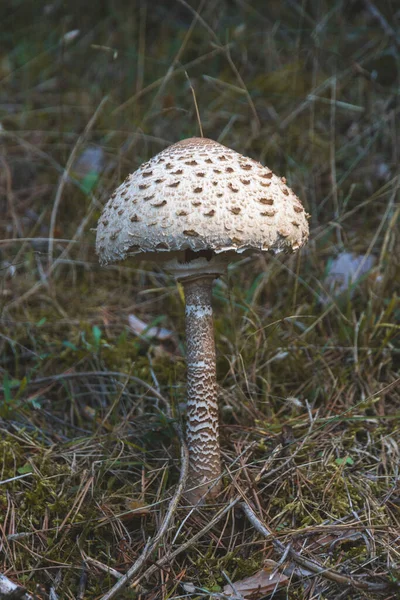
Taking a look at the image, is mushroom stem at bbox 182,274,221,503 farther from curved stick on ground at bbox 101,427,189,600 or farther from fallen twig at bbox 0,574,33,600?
fallen twig at bbox 0,574,33,600

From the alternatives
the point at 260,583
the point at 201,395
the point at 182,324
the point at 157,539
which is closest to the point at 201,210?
the point at 201,395

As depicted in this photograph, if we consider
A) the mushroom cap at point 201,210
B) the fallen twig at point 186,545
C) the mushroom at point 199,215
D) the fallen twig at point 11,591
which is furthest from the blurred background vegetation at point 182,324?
the mushroom cap at point 201,210

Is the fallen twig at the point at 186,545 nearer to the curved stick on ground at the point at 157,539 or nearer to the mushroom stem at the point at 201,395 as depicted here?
the curved stick on ground at the point at 157,539

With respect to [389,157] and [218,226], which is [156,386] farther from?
[389,157]

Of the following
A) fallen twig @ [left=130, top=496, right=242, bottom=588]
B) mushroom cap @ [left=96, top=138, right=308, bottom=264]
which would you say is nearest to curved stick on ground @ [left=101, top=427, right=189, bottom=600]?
fallen twig @ [left=130, top=496, right=242, bottom=588]

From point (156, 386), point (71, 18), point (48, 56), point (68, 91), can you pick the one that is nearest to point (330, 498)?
point (156, 386)

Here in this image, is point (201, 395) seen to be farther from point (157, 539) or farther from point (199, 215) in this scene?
point (199, 215)
